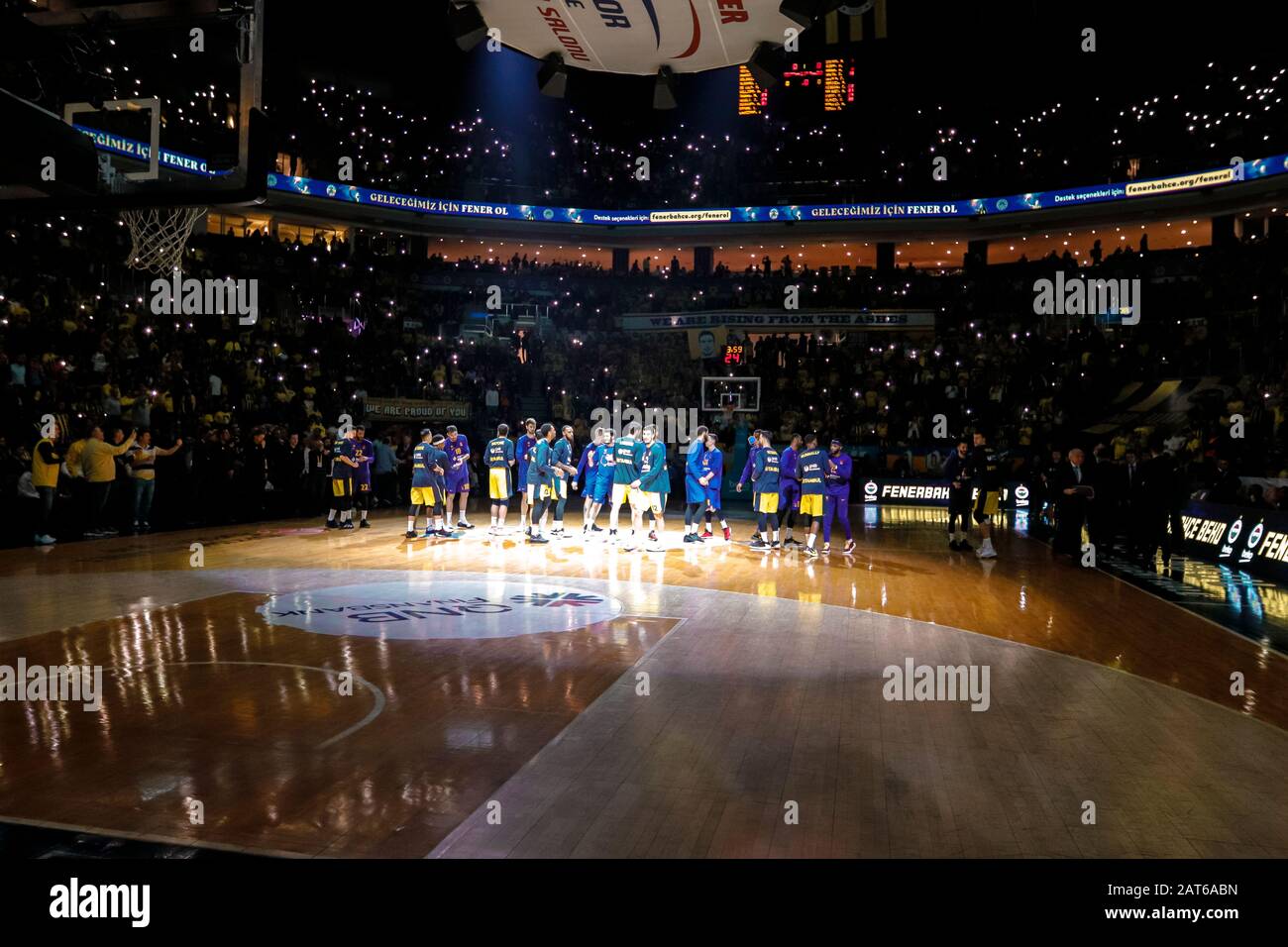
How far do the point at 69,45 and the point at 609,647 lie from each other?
5851 mm

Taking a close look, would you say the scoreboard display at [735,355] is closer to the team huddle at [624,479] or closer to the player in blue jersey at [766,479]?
the team huddle at [624,479]

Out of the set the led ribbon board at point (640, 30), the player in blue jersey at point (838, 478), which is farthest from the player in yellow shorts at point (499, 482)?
the led ribbon board at point (640, 30)

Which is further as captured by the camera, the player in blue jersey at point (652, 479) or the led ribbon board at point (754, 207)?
the led ribbon board at point (754, 207)

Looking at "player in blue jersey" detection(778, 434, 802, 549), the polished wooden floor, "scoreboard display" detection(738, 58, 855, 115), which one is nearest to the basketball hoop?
the polished wooden floor

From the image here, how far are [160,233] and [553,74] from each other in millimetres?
8603

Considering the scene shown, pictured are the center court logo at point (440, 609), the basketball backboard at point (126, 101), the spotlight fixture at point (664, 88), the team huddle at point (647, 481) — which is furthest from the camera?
the team huddle at point (647, 481)

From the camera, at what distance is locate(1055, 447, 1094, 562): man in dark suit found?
43.8 feet

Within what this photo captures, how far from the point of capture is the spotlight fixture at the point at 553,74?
24.0ft

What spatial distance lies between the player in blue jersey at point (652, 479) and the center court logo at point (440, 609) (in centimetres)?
403

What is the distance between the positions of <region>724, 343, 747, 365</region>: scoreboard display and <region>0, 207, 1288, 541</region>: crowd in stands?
11.1 inches

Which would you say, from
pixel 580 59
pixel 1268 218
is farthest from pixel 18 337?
pixel 1268 218

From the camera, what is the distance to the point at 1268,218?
29.1 metres

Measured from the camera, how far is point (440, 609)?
8.99 meters
